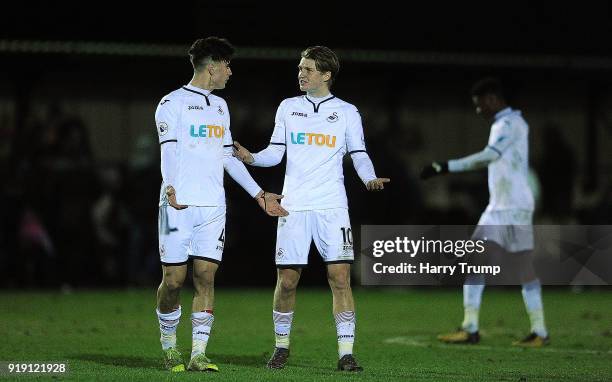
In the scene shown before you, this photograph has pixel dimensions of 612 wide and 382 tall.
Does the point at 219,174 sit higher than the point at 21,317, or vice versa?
the point at 219,174

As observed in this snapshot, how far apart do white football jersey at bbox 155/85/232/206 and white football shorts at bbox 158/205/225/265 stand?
0.28ft

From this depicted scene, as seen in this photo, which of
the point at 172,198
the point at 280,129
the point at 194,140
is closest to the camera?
the point at 172,198

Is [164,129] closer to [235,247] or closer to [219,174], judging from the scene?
[219,174]

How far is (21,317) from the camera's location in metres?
14.5

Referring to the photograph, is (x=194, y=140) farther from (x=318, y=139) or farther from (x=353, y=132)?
(x=353, y=132)

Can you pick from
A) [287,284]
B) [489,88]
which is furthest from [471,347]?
[287,284]

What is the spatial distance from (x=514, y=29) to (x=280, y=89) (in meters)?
4.11

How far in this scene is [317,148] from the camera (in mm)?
9859

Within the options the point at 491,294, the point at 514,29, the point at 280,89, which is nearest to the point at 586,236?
the point at 491,294

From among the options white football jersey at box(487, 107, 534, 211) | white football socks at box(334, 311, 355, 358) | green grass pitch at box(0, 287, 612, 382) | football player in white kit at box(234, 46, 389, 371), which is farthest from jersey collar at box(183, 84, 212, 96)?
white football jersey at box(487, 107, 534, 211)

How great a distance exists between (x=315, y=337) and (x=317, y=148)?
3.35 meters

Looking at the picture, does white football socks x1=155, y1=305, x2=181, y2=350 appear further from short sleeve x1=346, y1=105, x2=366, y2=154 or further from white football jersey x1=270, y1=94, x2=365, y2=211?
short sleeve x1=346, y1=105, x2=366, y2=154

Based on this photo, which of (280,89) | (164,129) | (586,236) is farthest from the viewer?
(280,89)

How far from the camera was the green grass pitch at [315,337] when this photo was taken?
973cm
